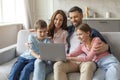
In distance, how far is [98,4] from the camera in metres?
5.34

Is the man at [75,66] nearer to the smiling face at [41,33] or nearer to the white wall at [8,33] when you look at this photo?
the smiling face at [41,33]

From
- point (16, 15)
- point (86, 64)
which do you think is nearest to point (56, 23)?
point (86, 64)

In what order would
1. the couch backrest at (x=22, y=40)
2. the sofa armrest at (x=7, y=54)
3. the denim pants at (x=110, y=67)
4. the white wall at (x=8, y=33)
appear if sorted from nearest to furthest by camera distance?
the denim pants at (x=110, y=67) → the sofa armrest at (x=7, y=54) → the couch backrest at (x=22, y=40) → the white wall at (x=8, y=33)

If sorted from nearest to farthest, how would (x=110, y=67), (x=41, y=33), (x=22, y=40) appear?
(x=110, y=67) < (x=41, y=33) < (x=22, y=40)

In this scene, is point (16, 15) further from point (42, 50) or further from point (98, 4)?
point (42, 50)

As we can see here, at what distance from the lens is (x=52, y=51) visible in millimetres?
2266

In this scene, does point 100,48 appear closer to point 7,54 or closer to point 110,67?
point 110,67

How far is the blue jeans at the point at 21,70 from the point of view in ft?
7.75

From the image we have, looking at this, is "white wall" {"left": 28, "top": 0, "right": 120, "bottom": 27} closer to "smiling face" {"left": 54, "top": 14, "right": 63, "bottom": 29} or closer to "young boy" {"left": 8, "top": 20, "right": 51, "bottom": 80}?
"smiling face" {"left": 54, "top": 14, "right": 63, "bottom": 29}

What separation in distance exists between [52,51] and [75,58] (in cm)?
33

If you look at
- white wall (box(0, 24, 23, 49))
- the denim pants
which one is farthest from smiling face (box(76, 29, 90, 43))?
white wall (box(0, 24, 23, 49))

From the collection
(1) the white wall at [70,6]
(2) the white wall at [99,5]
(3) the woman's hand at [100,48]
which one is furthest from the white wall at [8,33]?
(3) the woman's hand at [100,48]

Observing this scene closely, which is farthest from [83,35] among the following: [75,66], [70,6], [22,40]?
[70,6]

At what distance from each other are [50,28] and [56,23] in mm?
97
